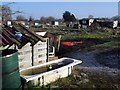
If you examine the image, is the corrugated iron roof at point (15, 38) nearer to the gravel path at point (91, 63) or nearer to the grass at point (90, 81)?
the grass at point (90, 81)

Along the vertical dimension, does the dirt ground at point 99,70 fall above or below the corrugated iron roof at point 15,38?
below

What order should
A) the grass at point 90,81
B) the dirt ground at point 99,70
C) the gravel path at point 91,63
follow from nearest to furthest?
the grass at point 90,81
the dirt ground at point 99,70
the gravel path at point 91,63

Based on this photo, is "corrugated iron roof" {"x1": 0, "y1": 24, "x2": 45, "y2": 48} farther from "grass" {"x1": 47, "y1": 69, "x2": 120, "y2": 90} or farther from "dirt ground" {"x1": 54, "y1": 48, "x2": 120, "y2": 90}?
"dirt ground" {"x1": 54, "y1": 48, "x2": 120, "y2": 90}

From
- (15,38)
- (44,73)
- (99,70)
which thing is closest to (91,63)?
(99,70)

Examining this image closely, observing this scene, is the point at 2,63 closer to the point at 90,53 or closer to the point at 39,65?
the point at 39,65

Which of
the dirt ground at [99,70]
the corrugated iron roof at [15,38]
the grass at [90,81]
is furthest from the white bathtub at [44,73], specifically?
the corrugated iron roof at [15,38]

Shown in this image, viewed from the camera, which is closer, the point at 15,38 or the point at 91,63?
the point at 15,38

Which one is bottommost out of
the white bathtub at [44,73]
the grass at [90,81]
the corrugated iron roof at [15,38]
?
the grass at [90,81]

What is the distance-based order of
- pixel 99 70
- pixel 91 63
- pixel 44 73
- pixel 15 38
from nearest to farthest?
pixel 44 73 → pixel 15 38 → pixel 99 70 → pixel 91 63

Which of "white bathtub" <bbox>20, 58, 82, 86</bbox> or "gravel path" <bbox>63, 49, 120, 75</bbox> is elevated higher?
"white bathtub" <bbox>20, 58, 82, 86</bbox>

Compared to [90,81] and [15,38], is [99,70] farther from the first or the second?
[15,38]

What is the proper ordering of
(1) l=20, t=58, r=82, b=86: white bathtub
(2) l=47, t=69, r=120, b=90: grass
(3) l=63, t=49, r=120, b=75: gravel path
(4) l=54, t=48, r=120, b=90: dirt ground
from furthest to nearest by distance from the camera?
1. (3) l=63, t=49, r=120, b=75: gravel path
2. (4) l=54, t=48, r=120, b=90: dirt ground
3. (2) l=47, t=69, r=120, b=90: grass
4. (1) l=20, t=58, r=82, b=86: white bathtub

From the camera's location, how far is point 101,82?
267 inches

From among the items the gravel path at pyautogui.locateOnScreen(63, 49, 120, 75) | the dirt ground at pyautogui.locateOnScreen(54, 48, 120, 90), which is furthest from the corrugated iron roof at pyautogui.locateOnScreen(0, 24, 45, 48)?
the gravel path at pyautogui.locateOnScreen(63, 49, 120, 75)
